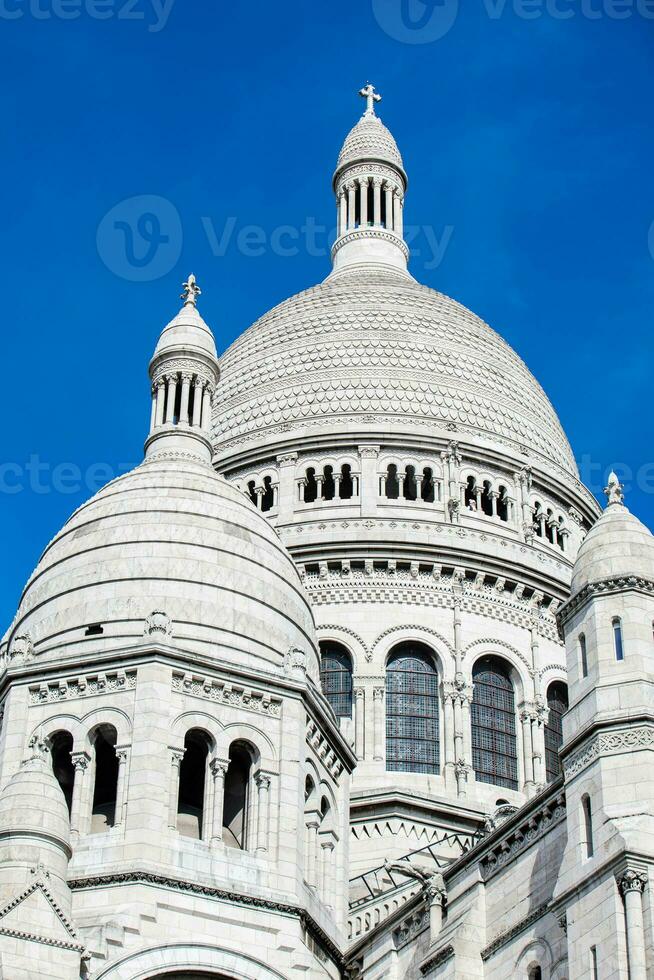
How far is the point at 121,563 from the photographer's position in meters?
44.5

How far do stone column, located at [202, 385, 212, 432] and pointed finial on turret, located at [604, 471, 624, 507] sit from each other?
15.4 meters

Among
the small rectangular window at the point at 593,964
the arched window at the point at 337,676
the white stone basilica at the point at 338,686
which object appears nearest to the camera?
the small rectangular window at the point at 593,964

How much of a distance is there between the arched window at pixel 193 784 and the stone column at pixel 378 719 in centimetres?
1367

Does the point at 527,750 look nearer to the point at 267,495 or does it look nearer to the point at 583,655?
Answer: the point at 267,495

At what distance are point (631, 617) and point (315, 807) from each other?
406 inches

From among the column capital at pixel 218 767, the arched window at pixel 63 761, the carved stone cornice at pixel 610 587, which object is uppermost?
the carved stone cornice at pixel 610 587

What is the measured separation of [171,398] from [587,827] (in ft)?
72.7

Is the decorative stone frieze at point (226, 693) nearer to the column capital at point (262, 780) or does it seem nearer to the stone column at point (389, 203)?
the column capital at point (262, 780)

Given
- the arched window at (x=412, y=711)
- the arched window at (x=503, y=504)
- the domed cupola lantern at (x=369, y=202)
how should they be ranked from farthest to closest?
the domed cupola lantern at (x=369, y=202) < the arched window at (x=503, y=504) < the arched window at (x=412, y=711)

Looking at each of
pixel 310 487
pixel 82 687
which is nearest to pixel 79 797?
pixel 82 687

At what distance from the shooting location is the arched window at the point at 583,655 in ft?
118

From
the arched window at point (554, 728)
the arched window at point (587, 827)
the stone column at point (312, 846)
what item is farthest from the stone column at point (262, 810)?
the arched window at point (554, 728)

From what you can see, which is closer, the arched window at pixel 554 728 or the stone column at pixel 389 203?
the arched window at pixel 554 728

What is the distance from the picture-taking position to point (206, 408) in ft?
174
